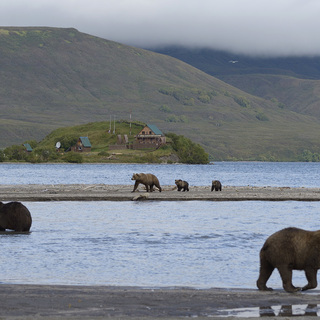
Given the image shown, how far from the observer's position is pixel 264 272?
17.0 meters

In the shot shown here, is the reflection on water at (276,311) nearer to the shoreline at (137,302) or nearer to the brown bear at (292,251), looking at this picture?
the shoreline at (137,302)

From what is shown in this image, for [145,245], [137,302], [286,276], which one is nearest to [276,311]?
[286,276]

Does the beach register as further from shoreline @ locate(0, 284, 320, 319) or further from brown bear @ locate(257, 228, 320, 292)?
brown bear @ locate(257, 228, 320, 292)

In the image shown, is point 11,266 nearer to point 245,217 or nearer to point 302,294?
point 302,294

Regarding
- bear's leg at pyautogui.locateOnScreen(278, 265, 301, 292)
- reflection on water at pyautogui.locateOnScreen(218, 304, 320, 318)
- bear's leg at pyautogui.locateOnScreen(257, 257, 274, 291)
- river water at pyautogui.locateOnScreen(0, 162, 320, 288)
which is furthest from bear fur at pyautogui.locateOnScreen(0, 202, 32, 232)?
reflection on water at pyautogui.locateOnScreen(218, 304, 320, 318)

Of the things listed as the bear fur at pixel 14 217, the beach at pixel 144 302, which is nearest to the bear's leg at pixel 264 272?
the beach at pixel 144 302

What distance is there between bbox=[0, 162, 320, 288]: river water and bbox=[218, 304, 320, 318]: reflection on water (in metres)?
3.63

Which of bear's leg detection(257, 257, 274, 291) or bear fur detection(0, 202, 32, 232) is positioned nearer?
bear's leg detection(257, 257, 274, 291)

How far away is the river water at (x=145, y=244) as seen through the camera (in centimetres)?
2017

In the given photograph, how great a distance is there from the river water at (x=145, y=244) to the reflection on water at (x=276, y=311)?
3625 mm

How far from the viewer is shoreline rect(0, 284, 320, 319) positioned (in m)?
13.9

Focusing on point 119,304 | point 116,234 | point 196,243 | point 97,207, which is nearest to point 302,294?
point 119,304

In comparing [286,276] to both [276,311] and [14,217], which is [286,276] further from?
[14,217]

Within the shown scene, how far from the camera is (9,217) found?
30.6 metres
